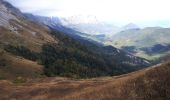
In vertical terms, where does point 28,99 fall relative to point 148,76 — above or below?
below

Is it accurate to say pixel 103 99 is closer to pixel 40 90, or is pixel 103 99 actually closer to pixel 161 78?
pixel 161 78

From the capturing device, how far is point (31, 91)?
163 ft

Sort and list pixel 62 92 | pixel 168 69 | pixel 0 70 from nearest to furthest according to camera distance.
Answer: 1. pixel 168 69
2. pixel 62 92
3. pixel 0 70

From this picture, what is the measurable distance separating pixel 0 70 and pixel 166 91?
6549 inches

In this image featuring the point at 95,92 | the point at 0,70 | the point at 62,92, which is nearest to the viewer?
the point at 95,92

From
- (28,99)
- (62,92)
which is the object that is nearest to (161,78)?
(62,92)

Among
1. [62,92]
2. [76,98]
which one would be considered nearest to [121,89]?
[76,98]

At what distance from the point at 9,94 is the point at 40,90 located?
5008mm

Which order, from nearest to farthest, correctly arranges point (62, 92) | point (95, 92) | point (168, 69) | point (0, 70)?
point (168, 69) < point (95, 92) < point (62, 92) < point (0, 70)

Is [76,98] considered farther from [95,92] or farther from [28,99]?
[28,99]

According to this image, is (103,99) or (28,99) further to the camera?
(28,99)

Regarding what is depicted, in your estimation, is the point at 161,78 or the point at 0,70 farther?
the point at 0,70

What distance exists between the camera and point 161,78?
31.8 m

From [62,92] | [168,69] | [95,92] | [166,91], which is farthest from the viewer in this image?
[62,92]
